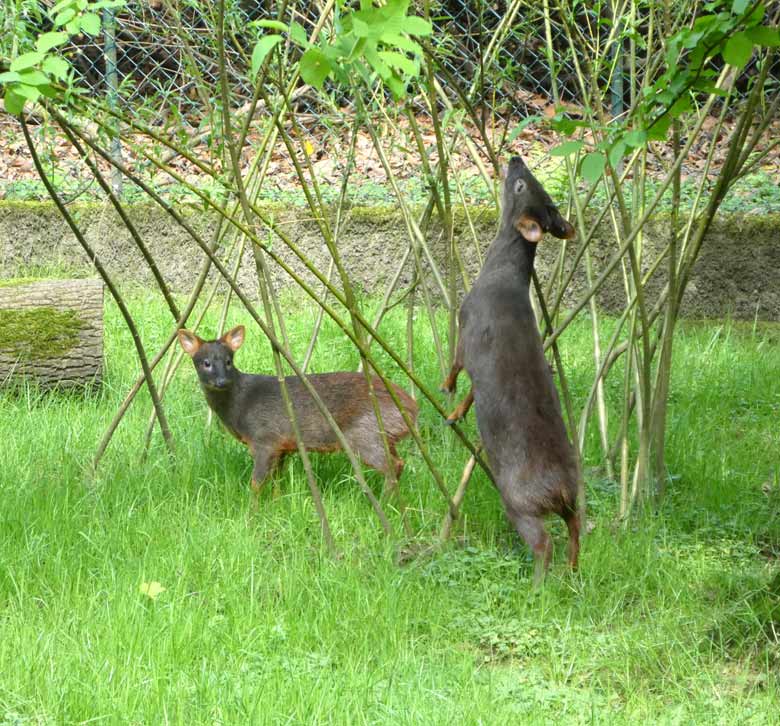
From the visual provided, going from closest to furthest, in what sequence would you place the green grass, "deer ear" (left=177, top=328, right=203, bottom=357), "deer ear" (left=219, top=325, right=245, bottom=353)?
1. the green grass
2. "deer ear" (left=177, top=328, right=203, bottom=357)
3. "deer ear" (left=219, top=325, right=245, bottom=353)

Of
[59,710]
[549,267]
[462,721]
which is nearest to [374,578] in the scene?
[462,721]

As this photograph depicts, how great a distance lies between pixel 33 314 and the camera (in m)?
6.47

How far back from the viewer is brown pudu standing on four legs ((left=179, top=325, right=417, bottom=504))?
5188 millimetres

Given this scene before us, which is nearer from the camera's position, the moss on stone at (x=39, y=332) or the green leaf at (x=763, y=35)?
the green leaf at (x=763, y=35)

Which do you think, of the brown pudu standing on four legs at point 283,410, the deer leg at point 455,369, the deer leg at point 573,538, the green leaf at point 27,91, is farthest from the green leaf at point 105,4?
the deer leg at point 573,538

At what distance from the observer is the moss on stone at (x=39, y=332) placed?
6.34 m

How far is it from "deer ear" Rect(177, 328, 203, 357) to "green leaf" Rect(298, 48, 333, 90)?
109 inches

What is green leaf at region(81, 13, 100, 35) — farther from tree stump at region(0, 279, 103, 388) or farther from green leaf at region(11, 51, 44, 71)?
tree stump at region(0, 279, 103, 388)

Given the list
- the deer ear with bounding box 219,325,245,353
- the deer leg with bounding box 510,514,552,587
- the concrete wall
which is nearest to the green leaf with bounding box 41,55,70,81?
the deer leg with bounding box 510,514,552,587

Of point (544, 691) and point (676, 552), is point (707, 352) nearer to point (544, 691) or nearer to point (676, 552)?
point (676, 552)

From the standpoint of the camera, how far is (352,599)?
3.88 metres

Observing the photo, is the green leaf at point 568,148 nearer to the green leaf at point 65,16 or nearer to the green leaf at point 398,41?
the green leaf at point 398,41

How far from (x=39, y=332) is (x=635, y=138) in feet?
14.1

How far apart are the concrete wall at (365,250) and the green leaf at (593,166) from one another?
193 inches
